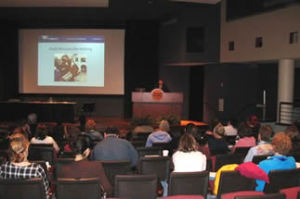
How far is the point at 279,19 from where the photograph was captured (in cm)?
1208

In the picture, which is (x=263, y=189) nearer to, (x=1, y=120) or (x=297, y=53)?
(x=297, y=53)

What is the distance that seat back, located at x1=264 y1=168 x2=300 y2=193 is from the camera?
341cm

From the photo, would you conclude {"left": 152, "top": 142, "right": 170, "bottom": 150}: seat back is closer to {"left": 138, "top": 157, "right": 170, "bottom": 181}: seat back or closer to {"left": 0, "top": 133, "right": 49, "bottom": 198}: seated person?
{"left": 138, "top": 157, "right": 170, "bottom": 181}: seat back

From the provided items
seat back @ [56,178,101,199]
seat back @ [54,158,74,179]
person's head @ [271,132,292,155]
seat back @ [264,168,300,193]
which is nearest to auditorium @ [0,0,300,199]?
seat back @ [54,158,74,179]

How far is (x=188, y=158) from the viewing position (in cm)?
417

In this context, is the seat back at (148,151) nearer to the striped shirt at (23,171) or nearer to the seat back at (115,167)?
the seat back at (115,167)

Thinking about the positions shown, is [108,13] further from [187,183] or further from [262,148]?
[187,183]

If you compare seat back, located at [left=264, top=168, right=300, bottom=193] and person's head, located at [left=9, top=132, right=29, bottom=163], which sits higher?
person's head, located at [left=9, top=132, right=29, bottom=163]

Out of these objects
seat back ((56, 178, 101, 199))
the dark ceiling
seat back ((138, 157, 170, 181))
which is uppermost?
the dark ceiling

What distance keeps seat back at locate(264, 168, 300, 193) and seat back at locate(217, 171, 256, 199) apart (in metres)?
0.20

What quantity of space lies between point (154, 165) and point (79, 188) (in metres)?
1.64

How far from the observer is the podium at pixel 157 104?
14.3 metres

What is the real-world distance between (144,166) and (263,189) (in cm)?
159

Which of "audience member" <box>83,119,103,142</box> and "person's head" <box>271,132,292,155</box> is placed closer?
"person's head" <box>271,132,292,155</box>
